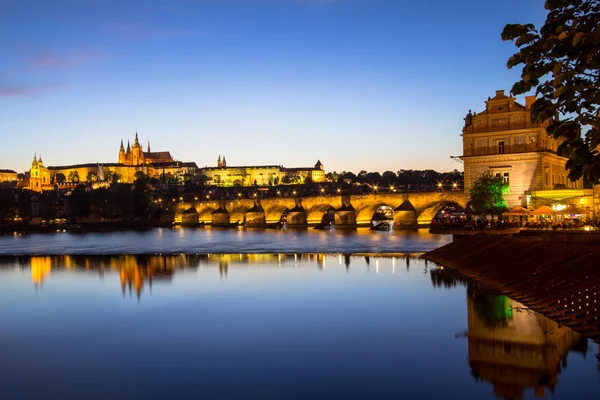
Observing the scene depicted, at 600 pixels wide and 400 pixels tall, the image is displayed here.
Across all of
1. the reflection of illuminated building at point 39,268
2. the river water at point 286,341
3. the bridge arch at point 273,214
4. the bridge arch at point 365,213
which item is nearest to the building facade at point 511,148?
the river water at point 286,341

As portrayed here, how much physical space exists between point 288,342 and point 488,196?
2794 cm

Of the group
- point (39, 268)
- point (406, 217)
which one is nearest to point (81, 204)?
point (406, 217)

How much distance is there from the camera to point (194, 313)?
27.7 m

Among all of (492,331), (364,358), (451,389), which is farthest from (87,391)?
(492,331)

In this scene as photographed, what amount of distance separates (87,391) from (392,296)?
656 inches

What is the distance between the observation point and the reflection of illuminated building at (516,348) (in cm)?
1534

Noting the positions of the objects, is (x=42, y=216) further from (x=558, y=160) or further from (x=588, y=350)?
(x=588, y=350)

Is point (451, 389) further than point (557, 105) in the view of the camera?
Yes

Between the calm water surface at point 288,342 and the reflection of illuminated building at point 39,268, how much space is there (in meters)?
3.76

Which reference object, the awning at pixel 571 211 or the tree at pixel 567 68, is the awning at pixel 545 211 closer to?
the awning at pixel 571 211

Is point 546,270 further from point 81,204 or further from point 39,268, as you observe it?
point 81,204

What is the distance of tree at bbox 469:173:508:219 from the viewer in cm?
4525

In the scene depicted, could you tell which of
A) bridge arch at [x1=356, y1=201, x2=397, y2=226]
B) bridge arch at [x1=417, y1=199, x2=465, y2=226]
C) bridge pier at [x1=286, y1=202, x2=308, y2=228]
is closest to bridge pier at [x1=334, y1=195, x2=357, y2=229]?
bridge arch at [x1=356, y1=201, x2=397, y2=226]

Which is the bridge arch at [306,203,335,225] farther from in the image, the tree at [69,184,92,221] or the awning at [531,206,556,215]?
the awning at [531,206,556,215]
